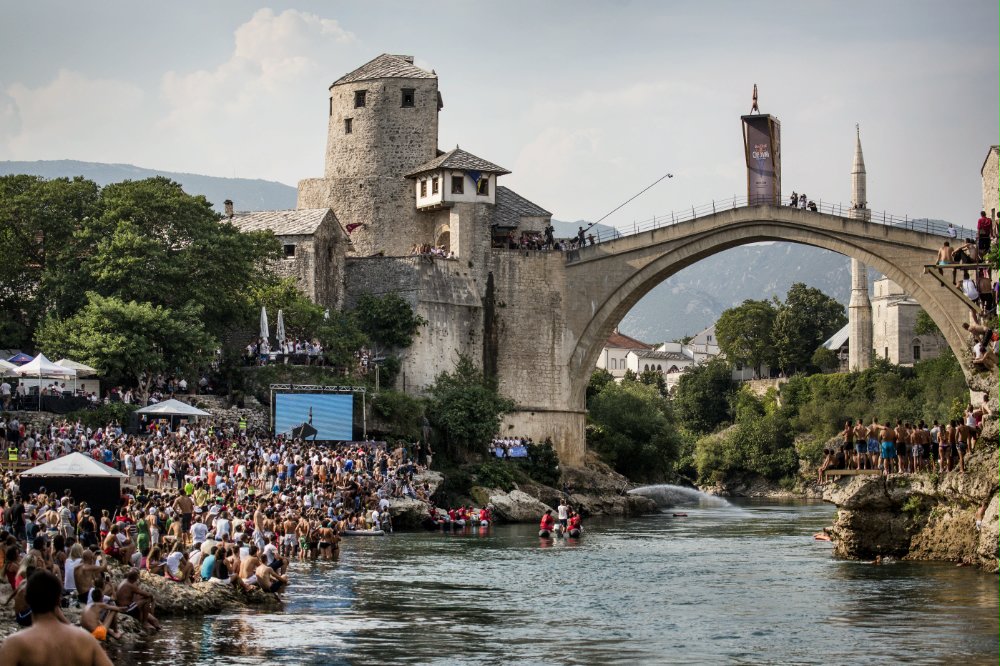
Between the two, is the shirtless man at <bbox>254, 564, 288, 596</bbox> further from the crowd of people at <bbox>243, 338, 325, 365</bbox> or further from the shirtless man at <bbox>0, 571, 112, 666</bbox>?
the crowd of people at <bbox>243, 338, 325, 365</bbox>

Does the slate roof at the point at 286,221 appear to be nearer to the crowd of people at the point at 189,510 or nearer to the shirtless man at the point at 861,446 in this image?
the crowd of people at the point at 189,510

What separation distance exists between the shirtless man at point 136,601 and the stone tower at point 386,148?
38469mm

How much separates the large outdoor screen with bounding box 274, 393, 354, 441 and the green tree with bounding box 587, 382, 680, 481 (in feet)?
57.9

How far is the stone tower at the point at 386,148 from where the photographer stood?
58.7 m

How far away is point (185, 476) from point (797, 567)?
610 inches

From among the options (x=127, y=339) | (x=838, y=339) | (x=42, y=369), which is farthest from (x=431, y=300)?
(x=838, y=339)

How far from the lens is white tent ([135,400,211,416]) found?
1608 inches

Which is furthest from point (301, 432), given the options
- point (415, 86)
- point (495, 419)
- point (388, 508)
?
point (415, 86)

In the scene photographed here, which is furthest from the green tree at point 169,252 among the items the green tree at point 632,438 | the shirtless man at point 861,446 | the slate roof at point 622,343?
the slate roof at point 622,343

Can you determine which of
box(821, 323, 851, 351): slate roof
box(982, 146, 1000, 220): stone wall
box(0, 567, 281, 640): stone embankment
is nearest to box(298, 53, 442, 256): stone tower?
box(982, 146, 1000, 220): stone wall

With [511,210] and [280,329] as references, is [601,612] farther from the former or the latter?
[511,210]

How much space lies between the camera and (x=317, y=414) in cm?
4731

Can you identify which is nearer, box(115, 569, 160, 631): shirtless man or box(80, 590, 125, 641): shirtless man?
box(80, 590, 125, 641): shirtless man

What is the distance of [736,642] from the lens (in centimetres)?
2103
